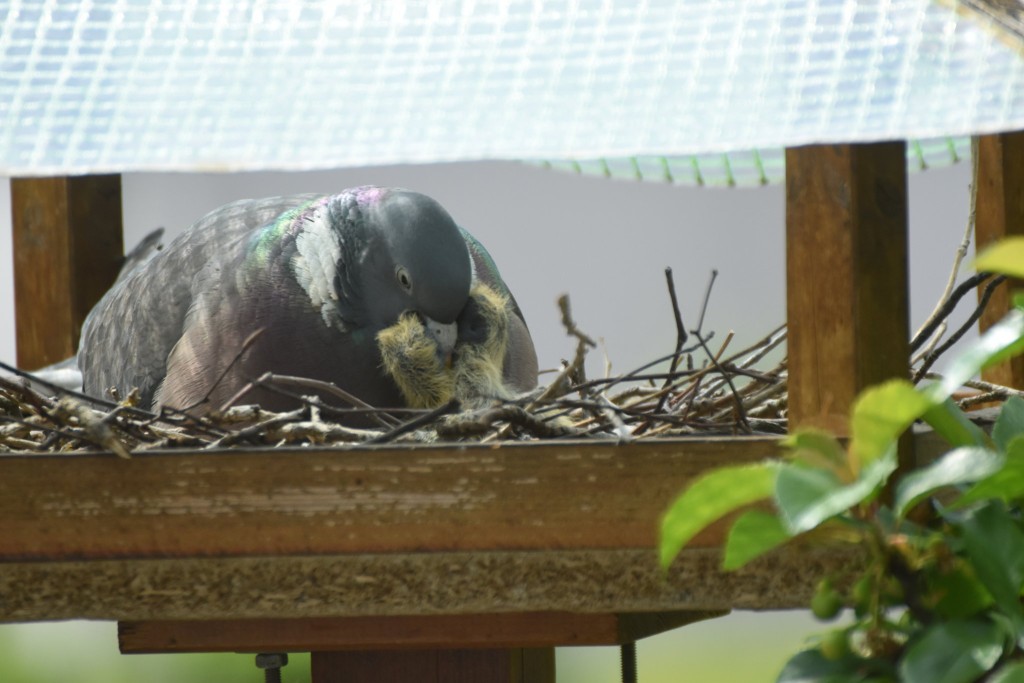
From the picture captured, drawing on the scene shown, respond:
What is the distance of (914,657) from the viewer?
23.7 inches

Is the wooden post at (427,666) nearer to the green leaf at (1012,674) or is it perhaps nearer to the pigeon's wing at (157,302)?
the pigeon's wing at (157,302)

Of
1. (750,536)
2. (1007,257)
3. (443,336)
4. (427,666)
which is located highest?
(443,336)

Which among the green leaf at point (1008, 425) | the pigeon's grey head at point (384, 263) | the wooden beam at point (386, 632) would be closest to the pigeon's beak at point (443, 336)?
the pigeon's grey head at point (384, 263)

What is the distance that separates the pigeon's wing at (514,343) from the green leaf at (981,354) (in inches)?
42.7

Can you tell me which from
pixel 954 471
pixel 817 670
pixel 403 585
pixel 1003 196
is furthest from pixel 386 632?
pixel 1003 196

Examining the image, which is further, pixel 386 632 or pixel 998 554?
pixel 386 632

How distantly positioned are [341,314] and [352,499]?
0.56 meters

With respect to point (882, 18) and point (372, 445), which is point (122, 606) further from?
point (882, 18)

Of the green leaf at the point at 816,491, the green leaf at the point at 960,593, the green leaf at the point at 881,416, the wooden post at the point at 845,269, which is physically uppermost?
the wooden post at the point at 845,269

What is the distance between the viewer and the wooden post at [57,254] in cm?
204

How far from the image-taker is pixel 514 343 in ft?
5.71

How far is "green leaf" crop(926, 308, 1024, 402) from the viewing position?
0.58m

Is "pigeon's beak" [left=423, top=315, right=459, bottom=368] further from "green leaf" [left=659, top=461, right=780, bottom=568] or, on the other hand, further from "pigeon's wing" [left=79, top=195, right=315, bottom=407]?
"green leaf" [left=659, top=461, right=780, bottom=568]

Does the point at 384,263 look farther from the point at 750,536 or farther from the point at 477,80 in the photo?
the point at 750,536
